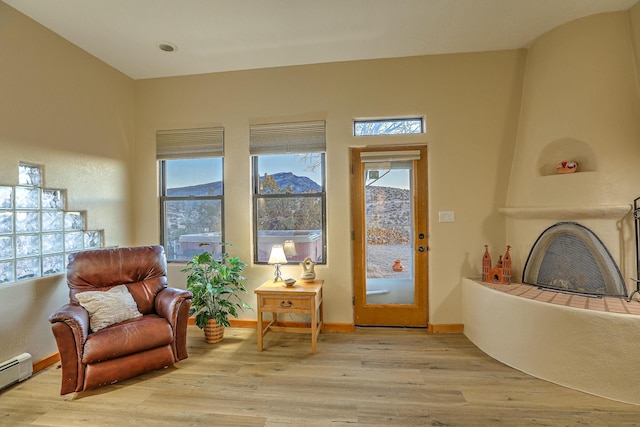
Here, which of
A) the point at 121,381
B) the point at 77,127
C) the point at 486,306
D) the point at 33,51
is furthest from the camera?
the point at 77,127

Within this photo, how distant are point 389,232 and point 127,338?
2544mm

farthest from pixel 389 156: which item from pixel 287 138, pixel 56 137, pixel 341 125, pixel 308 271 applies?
pixel 56 137

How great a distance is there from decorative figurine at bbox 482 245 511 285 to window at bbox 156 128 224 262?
2.89 m

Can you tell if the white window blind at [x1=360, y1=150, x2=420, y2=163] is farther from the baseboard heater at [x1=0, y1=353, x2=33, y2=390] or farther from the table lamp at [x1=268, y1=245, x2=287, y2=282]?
the baseboard heater at [x1=0, y1=353, x2=33, y2=390]

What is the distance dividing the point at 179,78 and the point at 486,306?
4.12 metres

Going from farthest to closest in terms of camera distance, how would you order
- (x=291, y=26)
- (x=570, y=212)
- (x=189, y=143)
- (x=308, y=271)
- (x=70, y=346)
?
(x=189, y=143), (x=308, y=271), (x=291, y=26), (x=570, y=212), (x=70, y=346)

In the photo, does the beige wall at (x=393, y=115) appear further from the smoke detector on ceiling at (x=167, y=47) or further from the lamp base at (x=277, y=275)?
the smoke detector on ceiling at (x=167, y=47)

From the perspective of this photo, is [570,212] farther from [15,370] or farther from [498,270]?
[15,370]

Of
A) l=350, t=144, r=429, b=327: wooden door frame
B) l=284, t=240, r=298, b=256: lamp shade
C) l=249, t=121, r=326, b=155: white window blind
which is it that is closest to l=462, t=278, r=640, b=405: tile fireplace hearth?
l=350, t=144, r=429, b=327: wooden door frame

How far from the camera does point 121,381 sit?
2.18 meters

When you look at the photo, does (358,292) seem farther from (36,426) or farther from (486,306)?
(36,426)

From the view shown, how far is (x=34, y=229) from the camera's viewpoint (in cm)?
244

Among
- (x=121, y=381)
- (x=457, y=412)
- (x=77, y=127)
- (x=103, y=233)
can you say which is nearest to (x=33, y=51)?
(x=77, y=127)

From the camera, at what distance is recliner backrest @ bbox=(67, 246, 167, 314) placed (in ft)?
7.96
